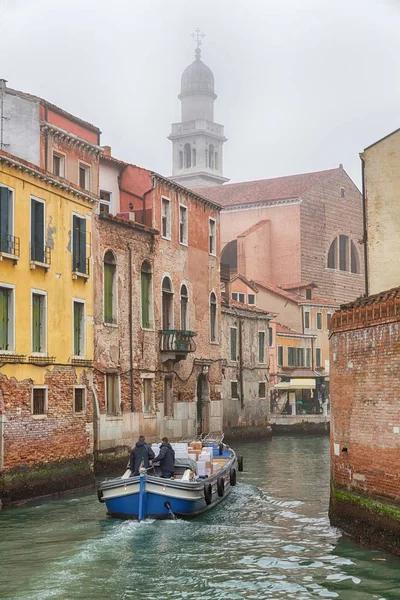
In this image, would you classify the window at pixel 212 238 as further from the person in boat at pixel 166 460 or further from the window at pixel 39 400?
the person in boat at pixel 166 460

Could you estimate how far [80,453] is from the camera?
22.2 m

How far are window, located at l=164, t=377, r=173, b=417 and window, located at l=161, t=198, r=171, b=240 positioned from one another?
4225 mm

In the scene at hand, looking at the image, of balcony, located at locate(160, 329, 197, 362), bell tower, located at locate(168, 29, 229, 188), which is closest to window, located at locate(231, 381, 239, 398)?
balcony, located at locate(160, 329, 197, 362)

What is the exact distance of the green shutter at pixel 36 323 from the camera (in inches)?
814

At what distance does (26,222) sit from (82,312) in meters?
3.28

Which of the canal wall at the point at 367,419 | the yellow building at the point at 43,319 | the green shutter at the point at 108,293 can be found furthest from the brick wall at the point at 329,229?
the canal wall at the point at 367,419

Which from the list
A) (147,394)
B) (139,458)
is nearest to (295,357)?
(147,394)

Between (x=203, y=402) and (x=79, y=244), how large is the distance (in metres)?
11.6

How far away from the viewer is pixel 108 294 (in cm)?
2631

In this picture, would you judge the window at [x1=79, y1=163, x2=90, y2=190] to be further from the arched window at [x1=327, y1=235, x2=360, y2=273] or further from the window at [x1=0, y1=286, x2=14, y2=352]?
the arched window at [x1=327, y1=235, x2=360, y2=273]

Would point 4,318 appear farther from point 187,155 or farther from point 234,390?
point 187,155

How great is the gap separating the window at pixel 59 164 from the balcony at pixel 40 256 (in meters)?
3.67

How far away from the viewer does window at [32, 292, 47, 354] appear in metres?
20.7

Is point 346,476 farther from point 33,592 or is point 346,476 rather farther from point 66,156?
point 66,156
